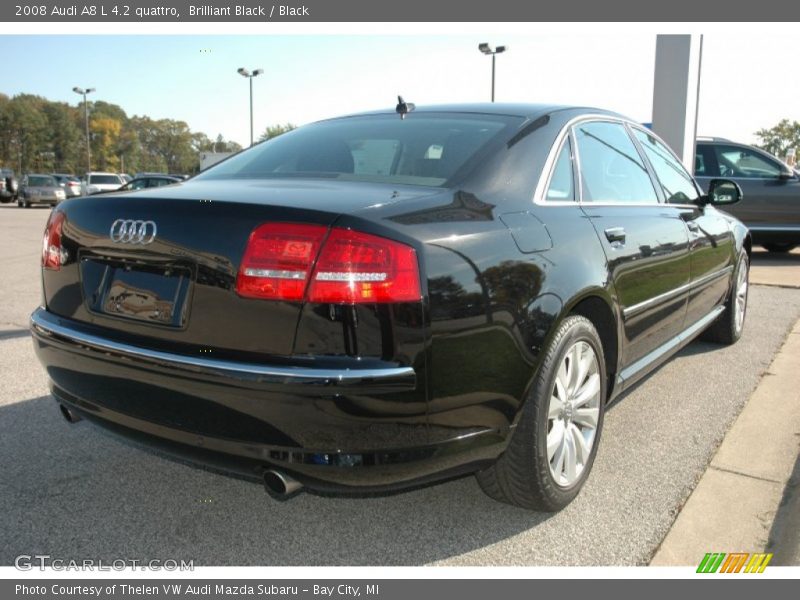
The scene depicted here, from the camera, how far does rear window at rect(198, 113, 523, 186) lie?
2.67m

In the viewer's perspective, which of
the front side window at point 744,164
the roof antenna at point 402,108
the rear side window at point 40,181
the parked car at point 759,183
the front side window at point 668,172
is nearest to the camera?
the roof antenna at point 402,108

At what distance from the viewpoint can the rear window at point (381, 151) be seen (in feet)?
8.77

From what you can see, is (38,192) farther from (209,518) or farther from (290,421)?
(290,421)

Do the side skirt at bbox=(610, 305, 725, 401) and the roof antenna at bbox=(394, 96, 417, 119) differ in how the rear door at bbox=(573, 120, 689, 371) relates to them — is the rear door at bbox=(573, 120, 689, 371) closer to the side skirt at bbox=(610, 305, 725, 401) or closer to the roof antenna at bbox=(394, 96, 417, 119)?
the side skirt at bbox=(610, 305, 725, 401)

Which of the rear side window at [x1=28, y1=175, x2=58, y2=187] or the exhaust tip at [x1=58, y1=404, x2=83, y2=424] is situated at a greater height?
the exhaust tip at [x1=58, y1=404, x2=83, y2=424]

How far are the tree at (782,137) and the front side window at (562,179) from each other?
90.3 metres

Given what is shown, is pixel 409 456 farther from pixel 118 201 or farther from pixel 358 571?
pixel 118 201

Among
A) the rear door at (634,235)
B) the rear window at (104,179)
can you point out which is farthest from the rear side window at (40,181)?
the rear door at (634,235)

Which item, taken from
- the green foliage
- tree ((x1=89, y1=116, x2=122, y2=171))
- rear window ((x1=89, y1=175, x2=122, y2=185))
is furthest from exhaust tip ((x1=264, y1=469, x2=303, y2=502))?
tree ((x1=89, y1=116, x2=122, y2=171))

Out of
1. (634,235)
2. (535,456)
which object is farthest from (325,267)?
(634,235)

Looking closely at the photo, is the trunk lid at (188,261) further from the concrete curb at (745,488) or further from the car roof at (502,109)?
the concrete curb at (745,488)

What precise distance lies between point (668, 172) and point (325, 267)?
304 centimetres

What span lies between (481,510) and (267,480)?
3.40ft

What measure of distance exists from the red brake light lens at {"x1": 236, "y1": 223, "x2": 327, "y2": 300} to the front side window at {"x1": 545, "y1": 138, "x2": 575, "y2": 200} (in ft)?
3.72
